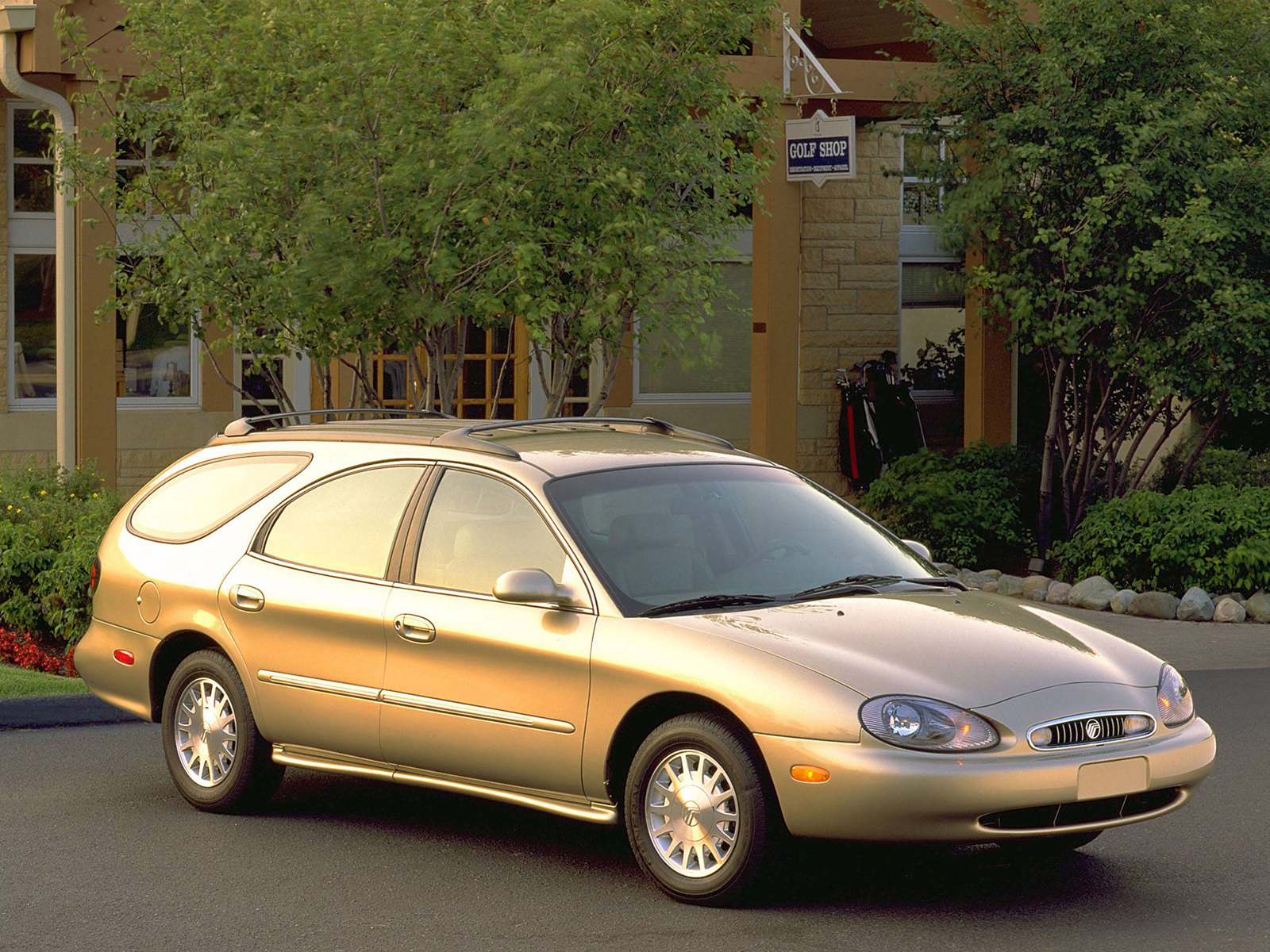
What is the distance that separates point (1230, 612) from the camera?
13680 millimetres

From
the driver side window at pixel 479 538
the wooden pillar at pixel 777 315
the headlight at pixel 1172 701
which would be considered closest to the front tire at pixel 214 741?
the driver side window at pixel 479 538

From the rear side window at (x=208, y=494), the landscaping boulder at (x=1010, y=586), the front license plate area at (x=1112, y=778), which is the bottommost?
the landscaping boulder at (x=1010, y=586)

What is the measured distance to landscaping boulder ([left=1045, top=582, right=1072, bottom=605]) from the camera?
1439 cm

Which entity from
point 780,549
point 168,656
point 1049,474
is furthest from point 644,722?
point 1049,474

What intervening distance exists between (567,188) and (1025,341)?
20.0 ft

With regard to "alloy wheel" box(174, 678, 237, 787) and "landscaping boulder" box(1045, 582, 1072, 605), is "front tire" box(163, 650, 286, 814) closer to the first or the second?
"alloy wheel" box(174, 678, 237, 787)

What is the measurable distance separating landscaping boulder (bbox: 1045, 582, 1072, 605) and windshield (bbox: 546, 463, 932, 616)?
712 centimetres

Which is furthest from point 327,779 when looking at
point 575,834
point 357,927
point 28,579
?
point 28,579

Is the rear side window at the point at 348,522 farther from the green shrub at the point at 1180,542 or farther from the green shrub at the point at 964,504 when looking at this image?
the green shrub at the point at 964,504

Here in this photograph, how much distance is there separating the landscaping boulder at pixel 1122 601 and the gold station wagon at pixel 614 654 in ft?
21.8

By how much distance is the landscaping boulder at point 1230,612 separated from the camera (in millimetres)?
13672

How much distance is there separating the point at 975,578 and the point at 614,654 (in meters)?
9.10

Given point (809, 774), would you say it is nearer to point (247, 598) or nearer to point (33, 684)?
point (247, 598)

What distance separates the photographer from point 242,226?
11.3m
